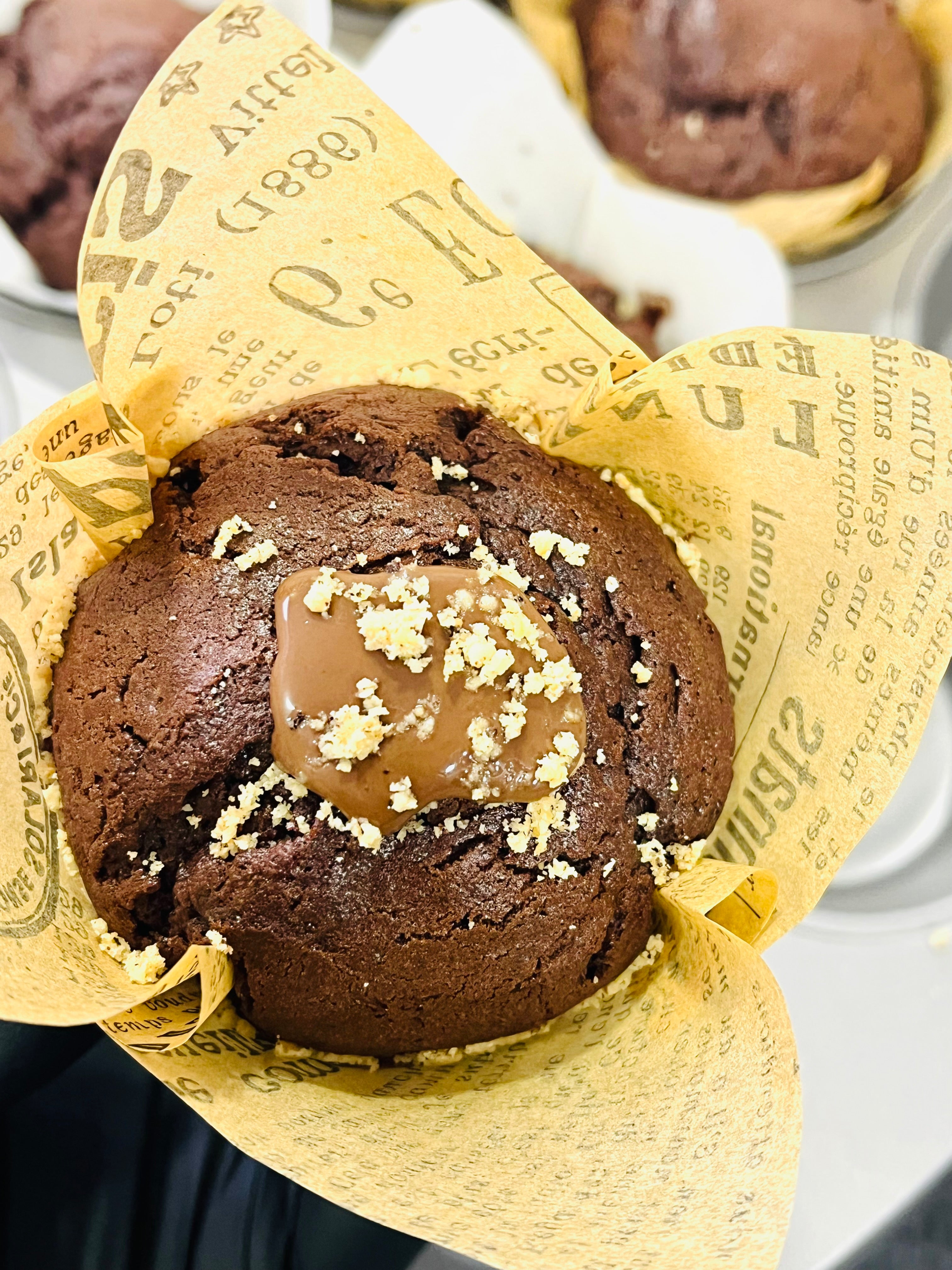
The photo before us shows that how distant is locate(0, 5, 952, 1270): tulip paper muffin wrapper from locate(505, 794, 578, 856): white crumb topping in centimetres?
16

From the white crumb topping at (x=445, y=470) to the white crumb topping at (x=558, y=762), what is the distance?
0.99 ft

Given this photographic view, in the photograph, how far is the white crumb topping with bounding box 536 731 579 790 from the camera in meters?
0.93

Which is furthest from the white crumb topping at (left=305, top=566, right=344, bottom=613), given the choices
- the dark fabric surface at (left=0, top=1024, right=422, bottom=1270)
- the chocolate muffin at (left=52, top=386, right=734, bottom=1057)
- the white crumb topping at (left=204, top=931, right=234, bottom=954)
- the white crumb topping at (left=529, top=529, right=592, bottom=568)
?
the dark fabric surface at (left=0, top=1024, right=422, bottom=1270)

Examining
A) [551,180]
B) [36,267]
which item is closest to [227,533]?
[36,267]

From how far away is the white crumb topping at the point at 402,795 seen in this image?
0.90 meters

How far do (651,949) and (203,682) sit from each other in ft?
1.82

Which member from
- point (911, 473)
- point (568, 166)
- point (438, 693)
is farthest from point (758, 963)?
point (568, 166)

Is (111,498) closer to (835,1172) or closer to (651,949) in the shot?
(651,949)

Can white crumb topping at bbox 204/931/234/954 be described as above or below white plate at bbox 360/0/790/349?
below

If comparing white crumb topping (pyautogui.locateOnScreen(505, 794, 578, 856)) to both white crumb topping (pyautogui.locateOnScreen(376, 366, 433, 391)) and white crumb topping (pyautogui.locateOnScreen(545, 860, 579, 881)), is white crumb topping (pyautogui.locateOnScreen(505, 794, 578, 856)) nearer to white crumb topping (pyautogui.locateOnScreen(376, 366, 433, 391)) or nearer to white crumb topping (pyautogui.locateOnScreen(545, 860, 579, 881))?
white crumb topping (pyautogui.locateOnScreen(545, 860, 579, 881))

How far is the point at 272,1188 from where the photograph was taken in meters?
1.31

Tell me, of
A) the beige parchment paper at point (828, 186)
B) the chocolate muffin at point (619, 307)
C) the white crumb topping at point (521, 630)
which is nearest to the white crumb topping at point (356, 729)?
the white crumb topping at point (521, 630)

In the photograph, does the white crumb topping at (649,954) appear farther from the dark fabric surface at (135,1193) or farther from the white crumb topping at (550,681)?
the dark fabric surface at (135,1193)

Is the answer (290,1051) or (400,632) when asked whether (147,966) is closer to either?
(290,1051)
